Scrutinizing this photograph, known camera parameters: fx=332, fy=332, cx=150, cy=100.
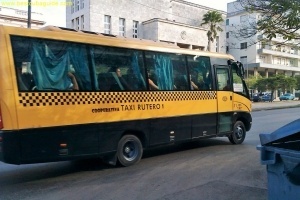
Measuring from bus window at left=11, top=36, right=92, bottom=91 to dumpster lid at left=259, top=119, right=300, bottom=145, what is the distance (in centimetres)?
388

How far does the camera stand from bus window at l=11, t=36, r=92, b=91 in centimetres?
586

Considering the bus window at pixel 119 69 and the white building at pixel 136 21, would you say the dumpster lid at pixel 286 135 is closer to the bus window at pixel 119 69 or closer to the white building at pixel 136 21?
the bus window at pixel 119 69

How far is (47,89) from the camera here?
6105 mm

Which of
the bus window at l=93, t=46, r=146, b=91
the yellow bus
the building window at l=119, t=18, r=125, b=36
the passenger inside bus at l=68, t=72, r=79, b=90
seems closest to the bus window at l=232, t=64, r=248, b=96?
the yellow bus

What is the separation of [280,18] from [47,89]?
4821mm

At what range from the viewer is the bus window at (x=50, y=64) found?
586cm

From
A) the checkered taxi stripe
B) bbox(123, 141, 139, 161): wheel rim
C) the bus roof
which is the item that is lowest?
bbox(123, 141, 139, 161): wheel rim

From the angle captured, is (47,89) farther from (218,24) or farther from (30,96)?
(218,24)

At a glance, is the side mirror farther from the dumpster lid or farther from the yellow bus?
the dumpster lid

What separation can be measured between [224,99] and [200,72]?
132cm

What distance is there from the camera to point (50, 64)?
624 centimetres

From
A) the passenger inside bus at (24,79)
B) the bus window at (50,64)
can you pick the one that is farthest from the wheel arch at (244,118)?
the passenger inside bus at (24,79)

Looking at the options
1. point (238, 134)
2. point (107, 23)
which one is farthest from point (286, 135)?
point (107, 23)

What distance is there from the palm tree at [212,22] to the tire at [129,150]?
2125 inches
